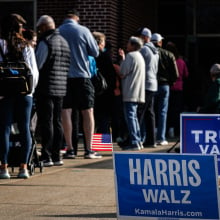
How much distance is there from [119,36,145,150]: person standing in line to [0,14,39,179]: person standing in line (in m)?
3.95

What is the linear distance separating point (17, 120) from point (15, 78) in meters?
0.50

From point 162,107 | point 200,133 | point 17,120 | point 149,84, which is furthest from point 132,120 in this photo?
point 200,133

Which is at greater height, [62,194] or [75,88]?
[75,88]

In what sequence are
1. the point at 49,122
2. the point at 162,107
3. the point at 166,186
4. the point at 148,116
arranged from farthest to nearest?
the point at 162,107 → the point at 148,116 → the point at 49,122 → the point at 166,186

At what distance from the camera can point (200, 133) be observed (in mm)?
8195

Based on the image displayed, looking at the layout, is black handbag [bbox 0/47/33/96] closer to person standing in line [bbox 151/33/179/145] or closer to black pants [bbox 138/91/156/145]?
black pants [bbox 138/91/156/145]

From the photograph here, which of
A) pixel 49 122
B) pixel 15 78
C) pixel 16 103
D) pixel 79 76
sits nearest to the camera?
pixel 15 78

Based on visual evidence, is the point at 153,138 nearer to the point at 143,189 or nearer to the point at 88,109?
the point at 88,109

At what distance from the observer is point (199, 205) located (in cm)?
550

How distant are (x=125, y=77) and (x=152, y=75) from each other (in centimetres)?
72

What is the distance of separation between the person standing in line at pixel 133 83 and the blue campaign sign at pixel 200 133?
507cm

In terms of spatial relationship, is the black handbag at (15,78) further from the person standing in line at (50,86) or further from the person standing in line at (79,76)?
the person standing in line at (79,76)

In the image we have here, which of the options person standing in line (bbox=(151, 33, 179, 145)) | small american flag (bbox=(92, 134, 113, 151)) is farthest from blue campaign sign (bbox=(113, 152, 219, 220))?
person standing in line (bbox=(151, 33, 179, 145))

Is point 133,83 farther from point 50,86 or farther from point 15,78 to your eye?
point 15,78
